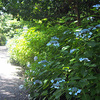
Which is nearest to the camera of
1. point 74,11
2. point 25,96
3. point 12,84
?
point 25,96

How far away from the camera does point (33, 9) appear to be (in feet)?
21.2

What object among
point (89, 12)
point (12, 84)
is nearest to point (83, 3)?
point (89, 12)

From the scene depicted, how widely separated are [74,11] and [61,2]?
25.3 inches

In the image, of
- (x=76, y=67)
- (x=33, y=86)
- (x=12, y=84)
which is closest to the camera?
(x=76, y=67)

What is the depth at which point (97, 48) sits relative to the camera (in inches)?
93.2

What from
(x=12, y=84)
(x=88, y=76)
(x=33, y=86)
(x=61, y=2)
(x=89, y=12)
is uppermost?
(x=61, y=2)

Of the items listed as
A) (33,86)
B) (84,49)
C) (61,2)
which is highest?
(61,2)

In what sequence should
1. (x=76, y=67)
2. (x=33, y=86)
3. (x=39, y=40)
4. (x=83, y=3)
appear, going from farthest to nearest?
(x=83, y=3), (x=39, y=40), (x=33, y=86), (x=76, y=67)

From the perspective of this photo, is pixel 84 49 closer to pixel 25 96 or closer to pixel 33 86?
pixel 33 86

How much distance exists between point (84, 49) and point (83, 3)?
3824 mm

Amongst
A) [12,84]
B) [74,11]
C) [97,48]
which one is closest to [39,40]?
[12,84]

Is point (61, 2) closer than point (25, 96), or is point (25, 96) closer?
point (25, 96)

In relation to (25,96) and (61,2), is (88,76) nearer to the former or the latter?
(25,96)

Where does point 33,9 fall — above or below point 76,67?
above
